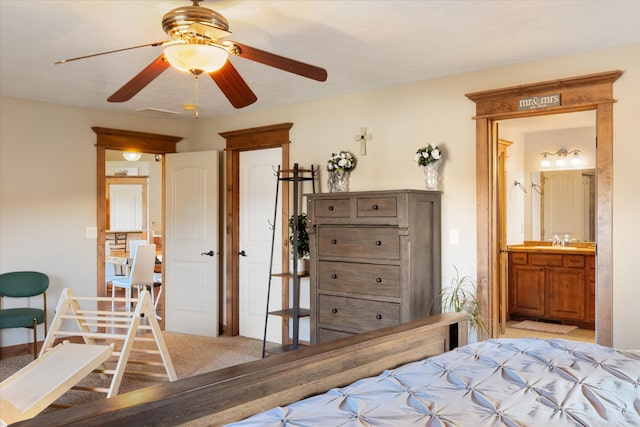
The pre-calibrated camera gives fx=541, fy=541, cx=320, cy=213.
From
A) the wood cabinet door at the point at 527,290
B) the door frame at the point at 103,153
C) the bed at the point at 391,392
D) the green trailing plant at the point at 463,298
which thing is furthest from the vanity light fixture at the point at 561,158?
the bed at the point at 391,392

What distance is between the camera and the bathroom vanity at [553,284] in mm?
5934

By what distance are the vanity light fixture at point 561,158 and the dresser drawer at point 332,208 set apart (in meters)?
3.71

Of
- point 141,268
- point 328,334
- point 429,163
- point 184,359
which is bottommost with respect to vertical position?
point 184,359

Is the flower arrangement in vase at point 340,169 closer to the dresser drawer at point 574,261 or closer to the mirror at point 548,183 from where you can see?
the mirror at point 548,183

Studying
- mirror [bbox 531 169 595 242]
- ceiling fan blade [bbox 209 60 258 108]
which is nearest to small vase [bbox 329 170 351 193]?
ceiling fan blade [bbox 209 60 258 108]

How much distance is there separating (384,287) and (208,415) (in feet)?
9.00

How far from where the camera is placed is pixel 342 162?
4855 mm

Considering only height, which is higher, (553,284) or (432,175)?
(432,175)

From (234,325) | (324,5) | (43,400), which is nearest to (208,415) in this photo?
(43,400)

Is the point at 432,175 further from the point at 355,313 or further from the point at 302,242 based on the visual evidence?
the point at 302,242

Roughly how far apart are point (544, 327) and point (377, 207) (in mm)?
3057

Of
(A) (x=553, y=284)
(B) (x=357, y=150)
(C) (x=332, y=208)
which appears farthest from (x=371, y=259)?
(A) (x=553, y=284)

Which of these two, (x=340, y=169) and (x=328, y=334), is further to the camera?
(x=340, y=169)

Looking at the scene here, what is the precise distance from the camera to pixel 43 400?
2865mm
